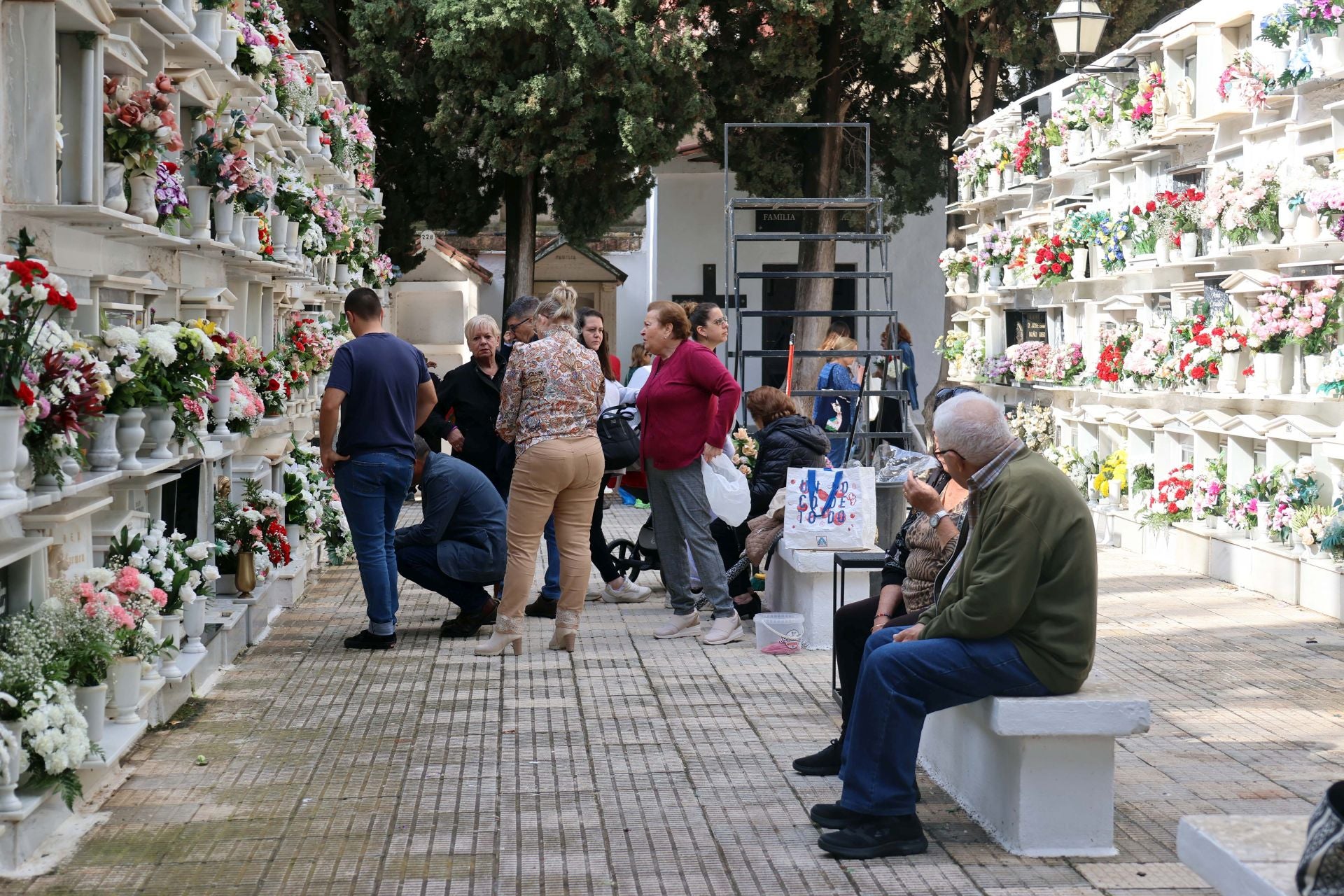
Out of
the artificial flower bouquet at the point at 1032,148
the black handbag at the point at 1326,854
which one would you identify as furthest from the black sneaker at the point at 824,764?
the artificial flower bouquet at the point at 1032,148

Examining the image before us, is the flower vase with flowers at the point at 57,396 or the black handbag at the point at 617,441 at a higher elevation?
the flower vase with flowers at the point at 57,396

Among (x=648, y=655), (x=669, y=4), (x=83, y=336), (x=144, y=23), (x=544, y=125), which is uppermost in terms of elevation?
(x=669, y=4)

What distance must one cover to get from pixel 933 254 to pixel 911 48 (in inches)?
316

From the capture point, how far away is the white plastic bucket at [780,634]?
923 centimetres

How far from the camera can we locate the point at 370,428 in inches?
353

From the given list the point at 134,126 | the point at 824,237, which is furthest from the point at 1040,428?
the point at 134,126

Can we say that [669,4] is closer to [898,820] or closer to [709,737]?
[709,737]

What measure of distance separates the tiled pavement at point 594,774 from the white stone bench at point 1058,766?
137 millimetres

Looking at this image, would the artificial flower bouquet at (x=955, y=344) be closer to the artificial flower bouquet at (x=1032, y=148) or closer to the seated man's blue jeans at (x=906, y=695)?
the artificial flower bouquet at (x=1032, y=148)

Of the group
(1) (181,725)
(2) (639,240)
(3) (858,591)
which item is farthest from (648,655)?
(2) (639,240)

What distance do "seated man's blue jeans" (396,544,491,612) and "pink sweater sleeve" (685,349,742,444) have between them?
1733 millimetres

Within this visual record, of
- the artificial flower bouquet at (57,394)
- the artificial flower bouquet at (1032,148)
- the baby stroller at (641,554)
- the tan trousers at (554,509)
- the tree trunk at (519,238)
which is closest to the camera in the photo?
the artificial flower bouquet at (57,394)

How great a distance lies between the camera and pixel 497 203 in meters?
25.3

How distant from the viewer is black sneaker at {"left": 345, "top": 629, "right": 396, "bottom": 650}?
936cm
